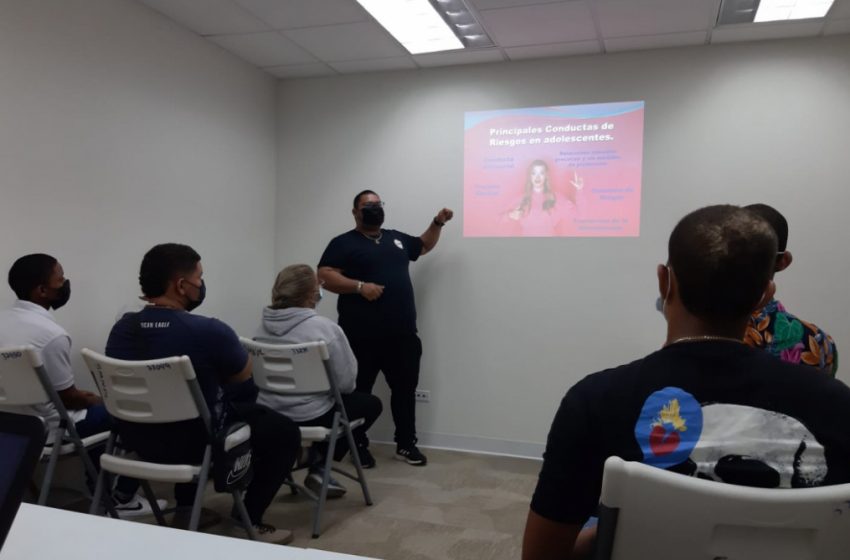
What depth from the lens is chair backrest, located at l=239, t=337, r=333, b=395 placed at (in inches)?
106

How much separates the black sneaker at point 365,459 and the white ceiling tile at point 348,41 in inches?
98.3

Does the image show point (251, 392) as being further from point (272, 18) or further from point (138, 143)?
point (272, 18)

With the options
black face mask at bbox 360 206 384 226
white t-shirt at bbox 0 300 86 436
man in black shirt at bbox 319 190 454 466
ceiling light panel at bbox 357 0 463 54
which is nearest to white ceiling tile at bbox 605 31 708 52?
ceiling light panel at bbox 357 0 463 54

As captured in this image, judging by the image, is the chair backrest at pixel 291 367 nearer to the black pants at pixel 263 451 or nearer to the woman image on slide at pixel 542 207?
the black pants at pixel 263 451

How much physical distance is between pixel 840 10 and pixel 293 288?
3.16 metres

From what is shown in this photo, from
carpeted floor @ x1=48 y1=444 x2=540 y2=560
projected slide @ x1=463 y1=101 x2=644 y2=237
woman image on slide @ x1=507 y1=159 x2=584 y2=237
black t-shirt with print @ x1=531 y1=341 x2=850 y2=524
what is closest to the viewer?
black t-shirt with print @ x1=531 y1=341 x2=850 y2=524

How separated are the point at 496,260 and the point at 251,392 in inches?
82.5

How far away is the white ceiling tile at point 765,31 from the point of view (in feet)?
11.1

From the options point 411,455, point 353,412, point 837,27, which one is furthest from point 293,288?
point 837,27

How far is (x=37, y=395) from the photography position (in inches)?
89.7

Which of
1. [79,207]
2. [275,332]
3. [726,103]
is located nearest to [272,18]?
[79,207]

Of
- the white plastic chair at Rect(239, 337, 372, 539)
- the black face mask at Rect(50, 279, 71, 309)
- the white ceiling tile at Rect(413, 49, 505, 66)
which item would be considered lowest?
the white plastic chair at Rect(239, 337, 372, 539)

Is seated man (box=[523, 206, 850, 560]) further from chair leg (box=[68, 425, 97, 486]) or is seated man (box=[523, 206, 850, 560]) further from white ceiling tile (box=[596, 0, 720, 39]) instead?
white ceiling tile (box=[596, 0, 720, 39])

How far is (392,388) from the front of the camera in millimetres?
4035
